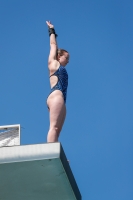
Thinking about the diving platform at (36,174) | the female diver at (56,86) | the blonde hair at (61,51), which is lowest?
the diving platform at (36,174)

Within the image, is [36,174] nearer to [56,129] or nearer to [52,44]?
[56,129]

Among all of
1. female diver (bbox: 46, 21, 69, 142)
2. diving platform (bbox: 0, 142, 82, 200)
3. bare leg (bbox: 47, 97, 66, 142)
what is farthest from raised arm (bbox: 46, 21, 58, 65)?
diving platform (bbox: 0, 142, 82, 200)

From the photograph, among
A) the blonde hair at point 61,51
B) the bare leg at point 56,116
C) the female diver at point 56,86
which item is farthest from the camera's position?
the blonde hair at point 61,51

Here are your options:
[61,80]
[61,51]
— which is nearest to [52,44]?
[61,51]

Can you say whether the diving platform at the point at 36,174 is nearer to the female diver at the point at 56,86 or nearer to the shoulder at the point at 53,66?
the female diver at the point at 56,86

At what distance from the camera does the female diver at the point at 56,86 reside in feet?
29.6

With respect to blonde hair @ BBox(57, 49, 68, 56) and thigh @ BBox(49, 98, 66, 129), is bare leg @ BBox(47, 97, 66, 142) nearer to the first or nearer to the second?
thigh @ BBox(49, 98, 66, 129)

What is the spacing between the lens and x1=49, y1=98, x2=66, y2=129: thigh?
29.7 feet

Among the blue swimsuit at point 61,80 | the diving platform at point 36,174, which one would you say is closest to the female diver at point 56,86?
the blue swimsuit at point 61,80

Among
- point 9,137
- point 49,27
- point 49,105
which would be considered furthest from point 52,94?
point 49,27

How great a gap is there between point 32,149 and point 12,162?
0.32m

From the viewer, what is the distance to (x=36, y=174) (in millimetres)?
8180

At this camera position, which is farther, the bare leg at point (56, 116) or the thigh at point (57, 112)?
the thigh at point (57, 112)

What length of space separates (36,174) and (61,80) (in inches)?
77.9
